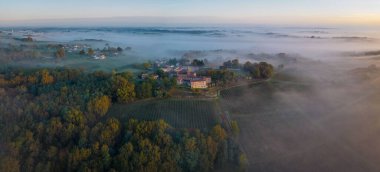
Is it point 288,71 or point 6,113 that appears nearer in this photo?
point 6,113

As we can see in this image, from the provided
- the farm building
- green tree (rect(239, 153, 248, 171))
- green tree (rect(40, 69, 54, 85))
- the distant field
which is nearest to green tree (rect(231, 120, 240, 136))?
the distant field

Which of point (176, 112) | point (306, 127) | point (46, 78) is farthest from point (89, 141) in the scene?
point (306, 127)

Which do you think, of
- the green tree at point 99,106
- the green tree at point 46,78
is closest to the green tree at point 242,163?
the green tree at point 99,106

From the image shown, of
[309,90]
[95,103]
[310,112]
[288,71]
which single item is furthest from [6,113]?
[288,71]

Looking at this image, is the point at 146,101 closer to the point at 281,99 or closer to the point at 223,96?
the point at 223,96

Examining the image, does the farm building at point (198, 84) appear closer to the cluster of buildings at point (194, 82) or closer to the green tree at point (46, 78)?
the cluster of buildings at point (194, 82)

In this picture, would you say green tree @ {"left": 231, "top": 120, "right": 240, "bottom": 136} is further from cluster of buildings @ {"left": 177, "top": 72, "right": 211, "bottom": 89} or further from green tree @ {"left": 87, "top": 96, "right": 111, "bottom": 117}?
green tree @ {"left": 87, "top": 96, "right": 111, "bottom": 117}
